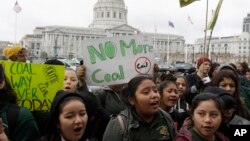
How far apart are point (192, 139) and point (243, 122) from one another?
888 mm

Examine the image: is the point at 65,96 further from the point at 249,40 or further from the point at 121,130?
the point at 249,40

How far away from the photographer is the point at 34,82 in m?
3.55

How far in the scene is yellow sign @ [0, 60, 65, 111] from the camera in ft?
11.2

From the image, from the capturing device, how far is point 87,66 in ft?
13.5

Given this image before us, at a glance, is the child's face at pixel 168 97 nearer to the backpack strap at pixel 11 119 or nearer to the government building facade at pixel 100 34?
the backpack strap at pixel 11 119

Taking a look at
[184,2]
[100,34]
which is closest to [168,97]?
[184,2]

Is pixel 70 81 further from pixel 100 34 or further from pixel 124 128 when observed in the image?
pixel 100 34

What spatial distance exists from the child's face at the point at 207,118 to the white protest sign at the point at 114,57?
4.23 feet

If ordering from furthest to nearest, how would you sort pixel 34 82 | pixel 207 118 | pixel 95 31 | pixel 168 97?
pixel 95 31 → pixel 168 97 → pixel 34 82 → pixel 207 118

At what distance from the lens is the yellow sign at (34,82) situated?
135 inches

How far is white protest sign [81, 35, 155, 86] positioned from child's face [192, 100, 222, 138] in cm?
129

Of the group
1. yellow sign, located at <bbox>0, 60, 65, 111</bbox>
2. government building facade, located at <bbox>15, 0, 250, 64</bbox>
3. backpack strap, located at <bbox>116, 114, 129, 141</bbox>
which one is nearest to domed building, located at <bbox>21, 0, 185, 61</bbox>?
government building facade, located at <bbox>15, 0, 250, 64</bbox>

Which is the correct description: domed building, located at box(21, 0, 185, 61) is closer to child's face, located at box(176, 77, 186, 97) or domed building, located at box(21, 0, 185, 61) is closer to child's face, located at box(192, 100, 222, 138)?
child's face, located at box(176, 77, 186, 97)

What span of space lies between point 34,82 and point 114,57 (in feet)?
3.02
